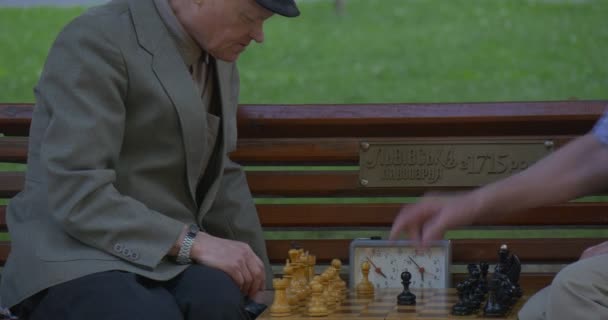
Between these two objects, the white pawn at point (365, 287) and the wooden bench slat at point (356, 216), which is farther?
the wooden bench slat at point (356, 216)

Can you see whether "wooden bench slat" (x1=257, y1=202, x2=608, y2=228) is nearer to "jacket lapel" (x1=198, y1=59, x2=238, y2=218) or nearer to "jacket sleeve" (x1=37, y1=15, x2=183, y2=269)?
"jacket lapel" (x1=198, y1=59, x2=238, y2=218)

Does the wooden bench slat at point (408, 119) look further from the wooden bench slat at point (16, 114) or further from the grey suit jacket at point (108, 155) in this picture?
the grey suit jacket at point (108, 155)

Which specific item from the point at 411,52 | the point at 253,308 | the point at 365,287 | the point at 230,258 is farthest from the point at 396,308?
the point at 411,52

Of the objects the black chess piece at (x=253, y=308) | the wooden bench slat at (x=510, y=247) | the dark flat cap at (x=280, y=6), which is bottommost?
the wooden bench slat at (x=510, y=247)

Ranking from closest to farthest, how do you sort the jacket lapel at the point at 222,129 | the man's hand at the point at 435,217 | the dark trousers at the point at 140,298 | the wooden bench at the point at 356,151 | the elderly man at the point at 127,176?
the man's hand at the point at 435,217 < the dark trousers at the point at 140,298 < the elderly man at the point at 127,176 < the jacket lapel at the point at 222,129 < the wooden bench at the point at 356,151

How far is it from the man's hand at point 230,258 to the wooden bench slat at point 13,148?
3.73 feet

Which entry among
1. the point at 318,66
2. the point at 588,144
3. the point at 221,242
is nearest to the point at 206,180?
the point at 221,242

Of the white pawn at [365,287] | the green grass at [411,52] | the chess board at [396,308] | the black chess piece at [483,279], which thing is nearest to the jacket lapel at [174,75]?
the chess board at [396,308]

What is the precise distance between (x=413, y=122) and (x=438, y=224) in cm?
211

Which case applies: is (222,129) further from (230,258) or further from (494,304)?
(494,304)

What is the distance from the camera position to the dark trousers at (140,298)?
3207 millimetres

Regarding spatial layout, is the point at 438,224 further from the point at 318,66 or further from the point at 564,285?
the point at 318,66

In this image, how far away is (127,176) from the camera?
138 inches

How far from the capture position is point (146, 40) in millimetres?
3514
